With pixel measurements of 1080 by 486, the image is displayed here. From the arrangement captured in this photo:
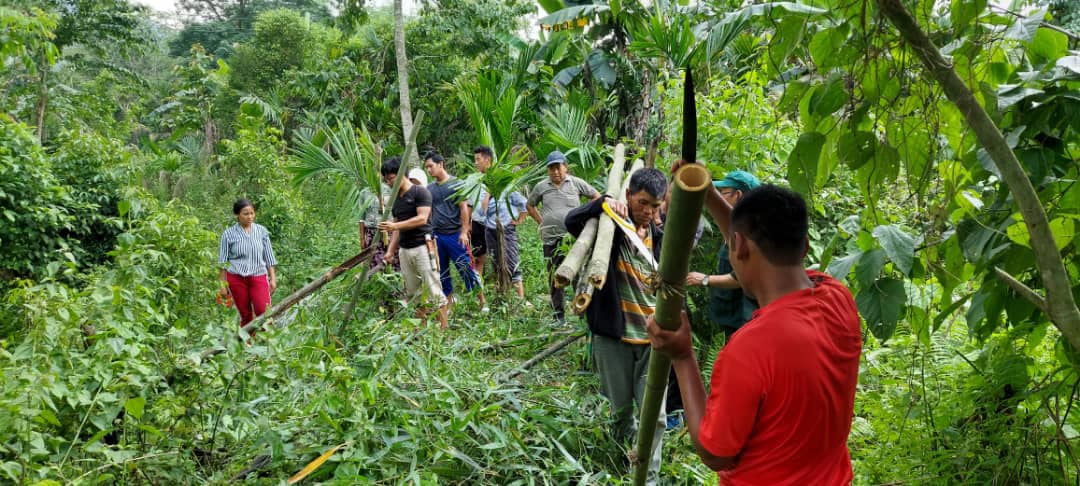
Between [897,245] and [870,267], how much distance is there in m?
0.15

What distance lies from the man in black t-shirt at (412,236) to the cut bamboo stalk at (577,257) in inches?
103

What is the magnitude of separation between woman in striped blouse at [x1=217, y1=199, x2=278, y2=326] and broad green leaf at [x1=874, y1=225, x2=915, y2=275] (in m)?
5.79

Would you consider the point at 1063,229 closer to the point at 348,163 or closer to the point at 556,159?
the point at 348,163

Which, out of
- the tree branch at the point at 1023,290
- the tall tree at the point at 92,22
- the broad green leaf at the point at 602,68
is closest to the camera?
the tree branch at the point at 1023,290

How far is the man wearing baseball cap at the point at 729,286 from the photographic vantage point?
12.8 ft

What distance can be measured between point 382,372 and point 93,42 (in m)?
17.0

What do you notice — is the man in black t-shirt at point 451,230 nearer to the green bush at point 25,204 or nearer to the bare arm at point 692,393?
the green bush at point 25,204

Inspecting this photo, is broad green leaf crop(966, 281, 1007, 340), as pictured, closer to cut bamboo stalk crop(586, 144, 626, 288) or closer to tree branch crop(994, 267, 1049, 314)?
tree branch crop(994, 267, 1049, 314)

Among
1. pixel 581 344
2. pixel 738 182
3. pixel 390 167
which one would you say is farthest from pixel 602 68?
pixel 738 182

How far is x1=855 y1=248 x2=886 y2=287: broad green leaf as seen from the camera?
1922 millimetres

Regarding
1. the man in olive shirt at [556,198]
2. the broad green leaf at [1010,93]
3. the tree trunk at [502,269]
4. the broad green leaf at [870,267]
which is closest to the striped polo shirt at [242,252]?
the tree trunk at [502,269]

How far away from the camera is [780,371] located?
1578mm

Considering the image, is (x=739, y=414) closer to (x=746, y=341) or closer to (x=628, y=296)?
(x=746, y=341)

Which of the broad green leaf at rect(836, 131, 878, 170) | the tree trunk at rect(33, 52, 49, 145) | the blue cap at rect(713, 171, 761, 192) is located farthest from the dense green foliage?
the tree trunk at rect(33, 52, 49, 145)
